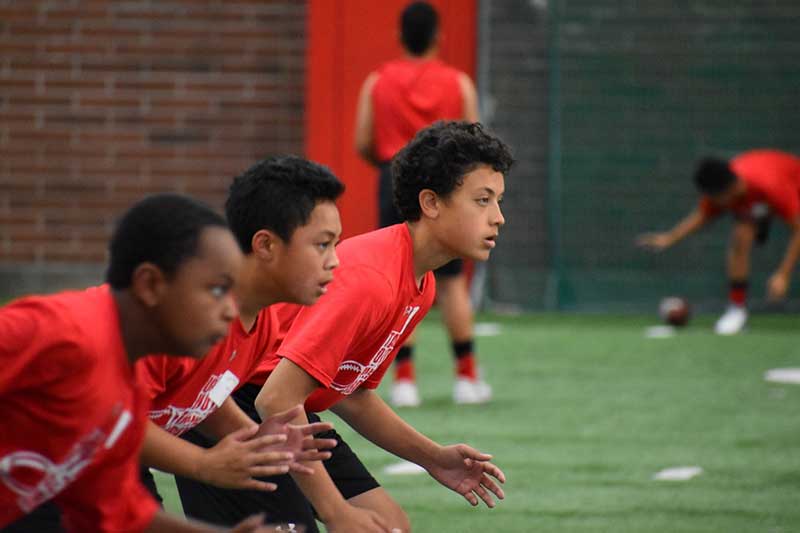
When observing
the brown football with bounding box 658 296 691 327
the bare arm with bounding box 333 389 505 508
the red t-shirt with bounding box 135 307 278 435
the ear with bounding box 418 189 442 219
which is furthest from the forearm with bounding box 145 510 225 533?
the brown football with bounding box 658 296 691 327

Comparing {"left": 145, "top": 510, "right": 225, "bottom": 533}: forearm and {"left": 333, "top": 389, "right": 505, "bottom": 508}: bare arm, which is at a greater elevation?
{"left": 145, "top": 510, "right": 225, "bottom": 533}: forearm

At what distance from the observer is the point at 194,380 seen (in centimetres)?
303

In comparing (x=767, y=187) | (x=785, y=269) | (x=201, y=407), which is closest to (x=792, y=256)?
(x=785, y=269)

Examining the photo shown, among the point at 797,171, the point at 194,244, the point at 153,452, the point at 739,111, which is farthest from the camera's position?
the point at 739,111

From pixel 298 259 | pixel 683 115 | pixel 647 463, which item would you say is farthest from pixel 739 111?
pixel 298 259

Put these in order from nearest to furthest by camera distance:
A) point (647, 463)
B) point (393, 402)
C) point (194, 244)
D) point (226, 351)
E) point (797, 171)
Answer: point (194, 244) < point (226, 351) < point (647, 463) < point (393, 402) < point (797, 171)

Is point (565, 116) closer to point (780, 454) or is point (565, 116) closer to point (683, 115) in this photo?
point (683, 115)

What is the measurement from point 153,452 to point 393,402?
4.18 m

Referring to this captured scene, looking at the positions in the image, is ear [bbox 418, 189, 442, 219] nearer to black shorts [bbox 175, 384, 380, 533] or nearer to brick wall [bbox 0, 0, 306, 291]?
black shorts [bbox 175, 384, 380, 533]

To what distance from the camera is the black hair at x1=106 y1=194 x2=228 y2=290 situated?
7.94 feet

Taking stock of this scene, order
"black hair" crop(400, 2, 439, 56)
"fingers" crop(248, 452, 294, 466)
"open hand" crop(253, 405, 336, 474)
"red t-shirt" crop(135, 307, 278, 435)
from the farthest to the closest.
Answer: "black hair" crop(400, 2, 439, 56), "red t-shirt" crop(135, 307, 278, 435), "open hand" crop(253, 405, 336, 474), "fingers" crop(248, 452, 294, 466)

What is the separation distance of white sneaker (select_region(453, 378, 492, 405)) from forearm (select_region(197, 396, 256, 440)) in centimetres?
389

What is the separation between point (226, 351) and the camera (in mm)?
3076

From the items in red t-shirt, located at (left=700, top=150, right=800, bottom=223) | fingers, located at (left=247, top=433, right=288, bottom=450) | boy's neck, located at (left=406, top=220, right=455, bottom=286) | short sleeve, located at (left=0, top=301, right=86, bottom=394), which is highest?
short sleeve, located at (left=0, top=301, right=86, bottom=394)
